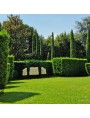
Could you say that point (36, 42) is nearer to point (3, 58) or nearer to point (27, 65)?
point (27, 65)

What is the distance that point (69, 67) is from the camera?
27484 mm

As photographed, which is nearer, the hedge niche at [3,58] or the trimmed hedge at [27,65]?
the hedge niche at [3,58]

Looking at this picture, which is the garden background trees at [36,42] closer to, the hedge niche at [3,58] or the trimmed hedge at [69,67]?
the trimmed hedge at [69,67]

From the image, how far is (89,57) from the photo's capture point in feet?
114

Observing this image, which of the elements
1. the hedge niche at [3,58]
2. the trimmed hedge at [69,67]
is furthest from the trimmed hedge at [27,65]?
the hedge niche at [3,58]

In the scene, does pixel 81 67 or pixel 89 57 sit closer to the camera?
pixel 81 67

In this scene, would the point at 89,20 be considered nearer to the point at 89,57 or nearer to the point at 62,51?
the point at 62,51

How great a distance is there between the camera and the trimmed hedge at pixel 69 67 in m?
27.4

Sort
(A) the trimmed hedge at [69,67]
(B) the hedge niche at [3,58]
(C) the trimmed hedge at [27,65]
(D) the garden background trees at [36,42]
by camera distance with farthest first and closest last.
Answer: (D) the garden background trees at [36,42] < (A) the trimmed hedge at [69,67] < (C) the trimmed hedge at [27,65] < (B) the hedge niche at [3,58]

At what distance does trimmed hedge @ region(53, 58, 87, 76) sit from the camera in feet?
89.9

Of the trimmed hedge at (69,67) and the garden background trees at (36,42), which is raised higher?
the garden background trees at (36,42)
